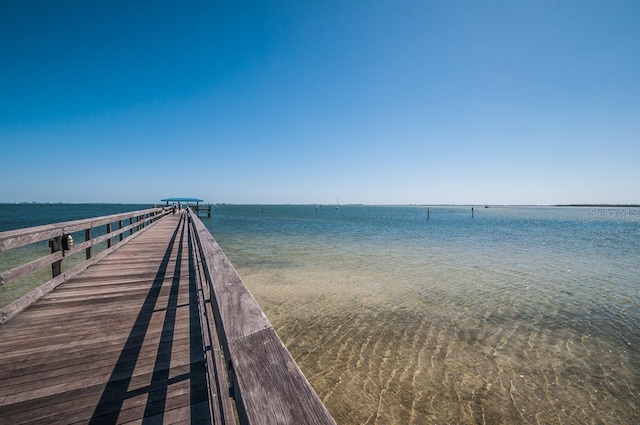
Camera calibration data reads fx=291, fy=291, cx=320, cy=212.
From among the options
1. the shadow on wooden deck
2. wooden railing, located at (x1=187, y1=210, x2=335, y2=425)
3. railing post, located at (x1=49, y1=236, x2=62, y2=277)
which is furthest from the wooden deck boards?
wooden railing, located at (x1=187, y1=210, x2=335, y2=425)

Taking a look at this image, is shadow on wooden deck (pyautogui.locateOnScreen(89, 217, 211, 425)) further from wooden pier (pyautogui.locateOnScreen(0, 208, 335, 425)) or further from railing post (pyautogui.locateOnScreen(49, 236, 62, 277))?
railing post (pyautogui.locateOnScreen(49, 236, 62, 277))

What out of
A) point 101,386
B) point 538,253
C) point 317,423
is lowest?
point 538,253

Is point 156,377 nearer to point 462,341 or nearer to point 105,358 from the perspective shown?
point 105,358

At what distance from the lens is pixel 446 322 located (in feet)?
23.1

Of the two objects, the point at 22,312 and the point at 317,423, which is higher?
the point at 317,423

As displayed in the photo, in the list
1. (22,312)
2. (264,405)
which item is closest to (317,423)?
(264,405)

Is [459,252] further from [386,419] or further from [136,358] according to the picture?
[136,358]

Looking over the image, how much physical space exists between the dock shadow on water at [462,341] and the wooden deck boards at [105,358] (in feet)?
8.06

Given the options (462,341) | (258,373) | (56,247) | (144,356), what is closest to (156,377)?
(144,356)

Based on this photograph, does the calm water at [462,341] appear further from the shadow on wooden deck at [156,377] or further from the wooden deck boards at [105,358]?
the wooden deck boards at [105,358]

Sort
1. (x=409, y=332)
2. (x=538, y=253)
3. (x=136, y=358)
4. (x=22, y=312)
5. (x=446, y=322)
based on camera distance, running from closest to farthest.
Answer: (x=136, y=358) < (x=22, y=312) < (x=409, y=332) < (x=446, y=322) < (x=538, y=253)

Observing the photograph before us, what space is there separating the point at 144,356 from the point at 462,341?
585 centimetres

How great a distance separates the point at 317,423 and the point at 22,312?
503cm

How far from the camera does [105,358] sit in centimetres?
287
